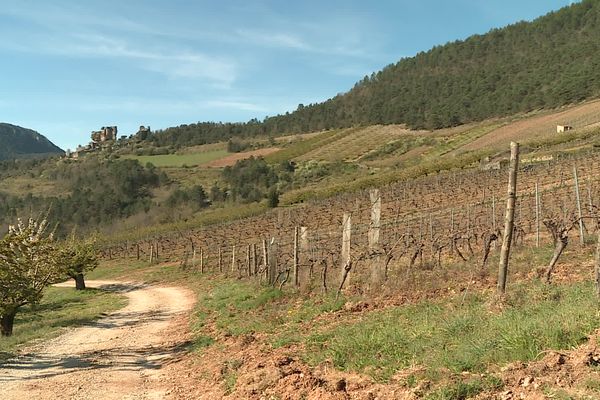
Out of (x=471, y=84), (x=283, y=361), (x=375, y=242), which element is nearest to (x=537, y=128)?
(x=471, y=84)

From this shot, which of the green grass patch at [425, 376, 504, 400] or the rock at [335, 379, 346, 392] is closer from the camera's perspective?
the green grass patch at [425, 376, 504, 400]

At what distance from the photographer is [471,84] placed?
434 feet

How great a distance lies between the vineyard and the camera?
13.0m

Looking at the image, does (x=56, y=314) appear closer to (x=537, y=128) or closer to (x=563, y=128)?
(x=563, y=128)

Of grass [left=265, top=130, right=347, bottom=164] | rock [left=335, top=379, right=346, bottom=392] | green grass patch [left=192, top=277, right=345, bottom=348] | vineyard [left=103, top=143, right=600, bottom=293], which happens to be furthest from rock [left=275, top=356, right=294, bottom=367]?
grass [left=265, top=130, right=347, bottom=164]

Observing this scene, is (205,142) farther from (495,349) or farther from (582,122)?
(495,349)

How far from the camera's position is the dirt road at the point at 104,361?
852 cm

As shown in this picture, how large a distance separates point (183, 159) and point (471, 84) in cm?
7943

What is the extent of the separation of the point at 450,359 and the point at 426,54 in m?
178

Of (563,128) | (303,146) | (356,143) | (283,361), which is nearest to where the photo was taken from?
(283,361)

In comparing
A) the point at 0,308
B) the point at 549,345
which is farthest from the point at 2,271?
the point at 549,345

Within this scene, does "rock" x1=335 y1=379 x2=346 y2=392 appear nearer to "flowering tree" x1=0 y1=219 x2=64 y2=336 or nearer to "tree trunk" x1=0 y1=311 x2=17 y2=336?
"flowering tree" x1=0 y1=219 x2=64 y2=336

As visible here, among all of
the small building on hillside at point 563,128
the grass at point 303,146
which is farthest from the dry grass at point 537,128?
the grass at point 303,146

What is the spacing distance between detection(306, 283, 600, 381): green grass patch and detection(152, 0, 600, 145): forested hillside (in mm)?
99756
